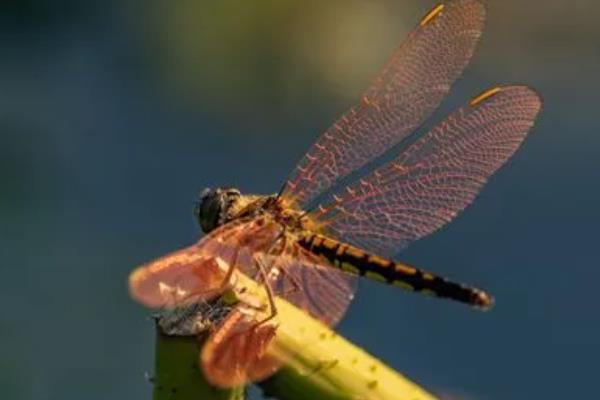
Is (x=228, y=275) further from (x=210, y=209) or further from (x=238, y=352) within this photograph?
(x=210, y=209)

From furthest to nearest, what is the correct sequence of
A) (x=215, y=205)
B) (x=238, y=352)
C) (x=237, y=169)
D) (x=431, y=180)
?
(x=237, y=169), (x=431, y=180), (x=215, y=205), (x=238, y=352)

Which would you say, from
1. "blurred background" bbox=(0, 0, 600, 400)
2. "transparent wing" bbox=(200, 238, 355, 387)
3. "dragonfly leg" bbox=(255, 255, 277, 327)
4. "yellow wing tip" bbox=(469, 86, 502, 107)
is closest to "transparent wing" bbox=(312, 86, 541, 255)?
"yellow wing tip" bbox=(469, 86, 502, 107)

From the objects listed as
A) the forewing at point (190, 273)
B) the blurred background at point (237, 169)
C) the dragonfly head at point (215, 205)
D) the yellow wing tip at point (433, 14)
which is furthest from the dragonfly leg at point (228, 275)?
the blurred background at point (237, 169)


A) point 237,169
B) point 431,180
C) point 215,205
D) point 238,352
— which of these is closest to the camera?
point 238,352

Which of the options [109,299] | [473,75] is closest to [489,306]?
[109,299]

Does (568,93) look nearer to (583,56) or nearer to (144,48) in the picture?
(583,56)

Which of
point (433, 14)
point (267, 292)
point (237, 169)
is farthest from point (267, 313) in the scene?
point (237, 169)

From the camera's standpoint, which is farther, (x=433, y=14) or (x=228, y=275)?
(x=433, y=14)
